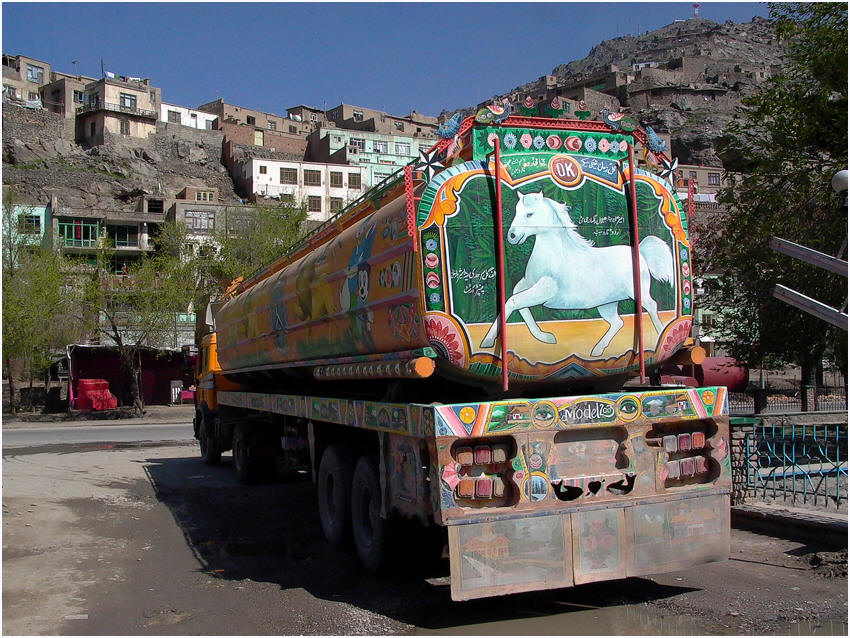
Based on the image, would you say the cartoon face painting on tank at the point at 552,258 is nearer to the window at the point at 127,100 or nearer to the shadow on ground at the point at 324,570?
the shadow on ground at the point at 324,570

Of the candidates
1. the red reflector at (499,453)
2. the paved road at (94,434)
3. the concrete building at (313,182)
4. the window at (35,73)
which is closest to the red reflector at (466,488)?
the red reflector at (499,453)

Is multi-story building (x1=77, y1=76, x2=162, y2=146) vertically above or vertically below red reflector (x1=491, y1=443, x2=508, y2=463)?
above

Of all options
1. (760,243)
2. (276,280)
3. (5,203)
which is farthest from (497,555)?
(5,203)

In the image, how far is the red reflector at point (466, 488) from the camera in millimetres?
5902

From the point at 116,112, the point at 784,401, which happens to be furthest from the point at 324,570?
the point at 116,112

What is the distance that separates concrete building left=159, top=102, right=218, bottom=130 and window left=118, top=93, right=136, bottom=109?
491 cm

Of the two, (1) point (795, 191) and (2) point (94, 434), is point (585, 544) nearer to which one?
(1) point (795, 191)

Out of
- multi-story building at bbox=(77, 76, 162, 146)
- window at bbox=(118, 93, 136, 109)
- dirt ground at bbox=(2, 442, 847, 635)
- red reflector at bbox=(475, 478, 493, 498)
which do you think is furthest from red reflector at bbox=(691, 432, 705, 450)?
window at bbox=(118, 93, 136, 109)

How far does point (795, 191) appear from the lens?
58.6 ft

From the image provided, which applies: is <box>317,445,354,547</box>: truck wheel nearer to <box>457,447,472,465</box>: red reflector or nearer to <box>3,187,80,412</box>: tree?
<box>457,447,472,465</box>: red reflector

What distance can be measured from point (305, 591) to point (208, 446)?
422 inches

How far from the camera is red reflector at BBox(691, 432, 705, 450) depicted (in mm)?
6684

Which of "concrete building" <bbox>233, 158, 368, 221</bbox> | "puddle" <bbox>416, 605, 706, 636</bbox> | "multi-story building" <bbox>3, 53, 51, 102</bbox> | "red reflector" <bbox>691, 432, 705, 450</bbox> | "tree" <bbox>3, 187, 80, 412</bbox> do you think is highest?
"multi-story building" <bbox>3, 53, 51, 102</bbox>

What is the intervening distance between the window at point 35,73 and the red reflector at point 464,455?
10322 centimetres
